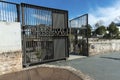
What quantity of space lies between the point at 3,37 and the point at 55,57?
347 centimetres

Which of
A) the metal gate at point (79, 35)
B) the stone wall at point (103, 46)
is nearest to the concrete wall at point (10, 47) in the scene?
the metal gate at point (79, 35)

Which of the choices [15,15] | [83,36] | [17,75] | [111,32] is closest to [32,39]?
[15,15]

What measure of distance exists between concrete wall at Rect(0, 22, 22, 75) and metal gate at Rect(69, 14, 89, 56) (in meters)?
6.05

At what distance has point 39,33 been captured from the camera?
354 inches

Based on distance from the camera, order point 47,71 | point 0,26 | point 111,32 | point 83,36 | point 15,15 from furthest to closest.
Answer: point 111,32 → point 83,36 → point 15,15 → point 0,26 → point 47,71

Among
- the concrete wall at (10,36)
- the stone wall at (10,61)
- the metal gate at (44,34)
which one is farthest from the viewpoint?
the metal gate at (44,34)

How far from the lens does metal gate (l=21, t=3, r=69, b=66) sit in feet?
27.4

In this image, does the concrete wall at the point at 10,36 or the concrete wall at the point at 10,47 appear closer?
the concrete wall at the point at 10,47

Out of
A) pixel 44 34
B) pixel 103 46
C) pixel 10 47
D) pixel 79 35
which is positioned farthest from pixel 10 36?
pixel 103 46

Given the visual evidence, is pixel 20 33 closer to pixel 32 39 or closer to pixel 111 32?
pixel 32 39

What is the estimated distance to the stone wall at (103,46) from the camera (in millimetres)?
12695

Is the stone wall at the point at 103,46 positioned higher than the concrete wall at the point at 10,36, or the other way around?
the concrete wall at the point at 10,36

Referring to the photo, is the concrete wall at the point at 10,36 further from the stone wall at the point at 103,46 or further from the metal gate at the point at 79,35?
the stone wall at the point at 103,46

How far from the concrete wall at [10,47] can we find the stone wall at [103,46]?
20.9 feet
